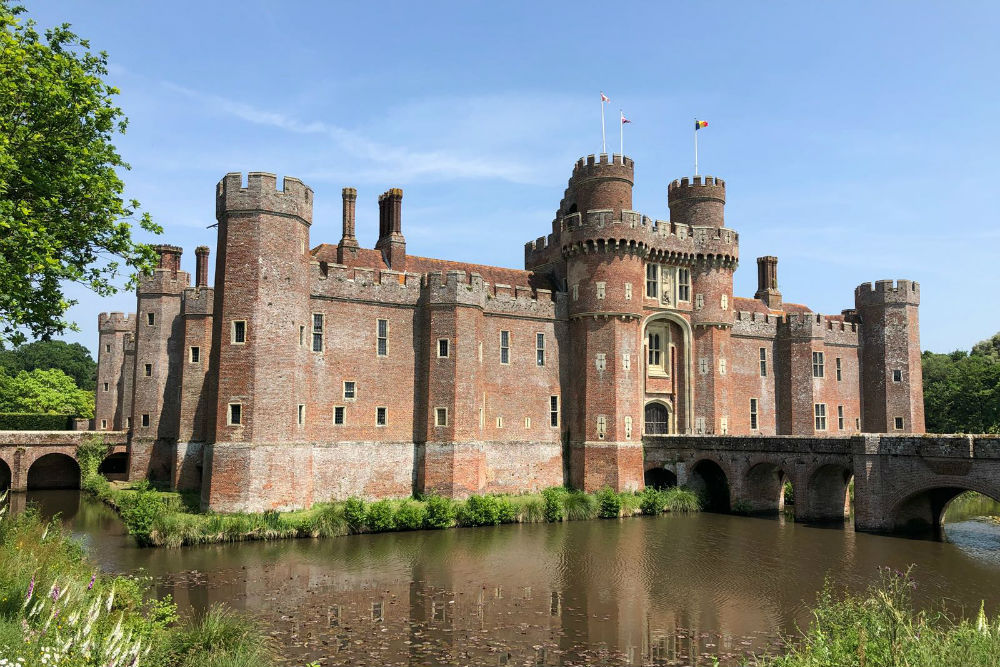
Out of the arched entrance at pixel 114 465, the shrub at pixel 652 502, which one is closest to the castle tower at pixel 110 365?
the arched entrance at pixel 114 465

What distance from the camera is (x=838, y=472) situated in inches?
1260

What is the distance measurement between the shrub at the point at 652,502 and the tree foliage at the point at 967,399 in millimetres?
30624

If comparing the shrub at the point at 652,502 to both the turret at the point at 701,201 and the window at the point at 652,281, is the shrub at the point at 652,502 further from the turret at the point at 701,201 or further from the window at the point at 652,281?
the turret at the point at 701,201

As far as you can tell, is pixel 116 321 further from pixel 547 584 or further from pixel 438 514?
pixel 547 584

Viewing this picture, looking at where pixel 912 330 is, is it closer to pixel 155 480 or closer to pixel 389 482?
pixel 389 482

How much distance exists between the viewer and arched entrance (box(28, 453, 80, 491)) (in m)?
44.2

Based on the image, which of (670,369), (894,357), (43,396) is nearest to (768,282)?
(894,357)

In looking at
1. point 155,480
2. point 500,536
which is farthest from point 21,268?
point 155,480

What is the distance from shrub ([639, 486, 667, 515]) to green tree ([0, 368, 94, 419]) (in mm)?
54289

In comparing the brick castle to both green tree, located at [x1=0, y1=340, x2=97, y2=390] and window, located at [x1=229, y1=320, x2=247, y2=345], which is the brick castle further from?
green tree, located at [x1=0, y1=340, x2=97, y2=390]

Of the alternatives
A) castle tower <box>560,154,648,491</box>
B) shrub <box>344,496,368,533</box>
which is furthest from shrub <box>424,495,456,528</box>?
castle tower <box>560,154,648,491</box>

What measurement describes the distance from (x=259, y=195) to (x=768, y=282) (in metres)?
34.2

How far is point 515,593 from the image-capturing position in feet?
62.0

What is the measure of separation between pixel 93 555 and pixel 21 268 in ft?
39.3
